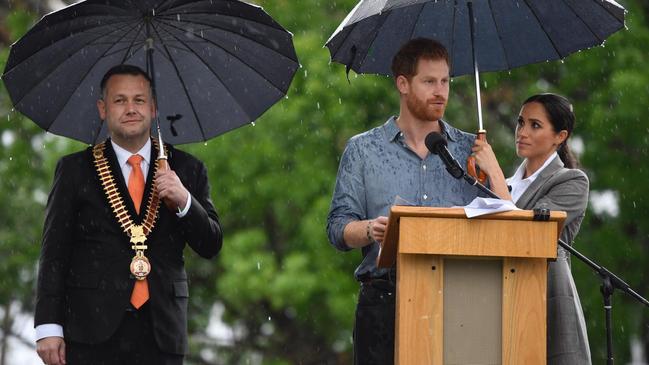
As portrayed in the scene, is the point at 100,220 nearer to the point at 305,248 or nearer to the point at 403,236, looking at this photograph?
the point at 403,236

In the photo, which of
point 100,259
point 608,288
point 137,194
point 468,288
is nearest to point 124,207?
point 137,194

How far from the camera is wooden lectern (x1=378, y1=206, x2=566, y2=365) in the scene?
20.3ft

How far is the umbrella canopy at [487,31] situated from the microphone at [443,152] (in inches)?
45.9

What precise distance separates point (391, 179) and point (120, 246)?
1318 mm

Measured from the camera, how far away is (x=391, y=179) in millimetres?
7445

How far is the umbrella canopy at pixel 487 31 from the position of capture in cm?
809

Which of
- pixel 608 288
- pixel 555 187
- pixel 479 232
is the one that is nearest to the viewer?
pixel 479 232

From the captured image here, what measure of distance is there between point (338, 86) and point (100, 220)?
9.60m

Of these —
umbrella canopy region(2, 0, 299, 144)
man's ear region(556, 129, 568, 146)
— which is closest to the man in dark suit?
umbrella canopy region(2, 0, 299, 144)

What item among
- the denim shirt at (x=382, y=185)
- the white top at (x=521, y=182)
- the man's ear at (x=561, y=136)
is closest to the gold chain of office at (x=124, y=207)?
the denim shirt at (x=382, y=185)

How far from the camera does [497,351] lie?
20.4 feet

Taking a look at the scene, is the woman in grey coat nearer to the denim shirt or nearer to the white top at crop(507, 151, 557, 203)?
the white top at crop(507, 151, 557, 203)

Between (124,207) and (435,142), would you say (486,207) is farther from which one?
(124,207)

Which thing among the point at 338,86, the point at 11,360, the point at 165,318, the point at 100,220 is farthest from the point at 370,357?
the point at 11,360
